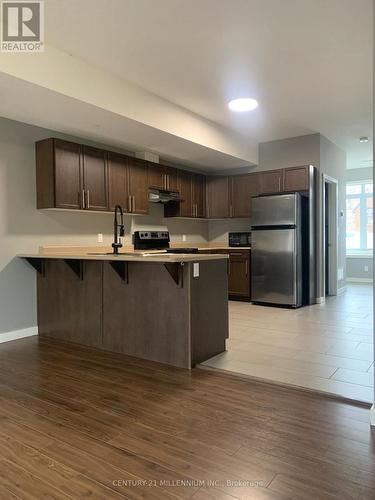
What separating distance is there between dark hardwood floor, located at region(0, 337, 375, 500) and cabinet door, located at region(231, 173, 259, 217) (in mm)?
4119

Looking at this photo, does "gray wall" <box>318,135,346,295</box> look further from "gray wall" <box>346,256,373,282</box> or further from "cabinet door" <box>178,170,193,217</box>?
"cabinet door" <box>178,170,193,217</box>

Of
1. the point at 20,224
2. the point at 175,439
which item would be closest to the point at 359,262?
the point at 20,224

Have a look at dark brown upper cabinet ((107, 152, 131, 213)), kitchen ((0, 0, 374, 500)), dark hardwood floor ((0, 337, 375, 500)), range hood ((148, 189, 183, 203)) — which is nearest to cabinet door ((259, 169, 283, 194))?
kitchen ((0, 0, 374, 500))

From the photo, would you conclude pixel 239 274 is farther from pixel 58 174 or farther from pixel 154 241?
pixel 58 174

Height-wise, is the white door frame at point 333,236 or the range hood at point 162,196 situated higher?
the range hood at point 162,196

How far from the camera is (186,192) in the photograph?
6.23 m

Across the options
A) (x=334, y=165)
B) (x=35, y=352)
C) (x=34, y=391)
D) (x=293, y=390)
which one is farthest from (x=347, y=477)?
(x=334, y=165)

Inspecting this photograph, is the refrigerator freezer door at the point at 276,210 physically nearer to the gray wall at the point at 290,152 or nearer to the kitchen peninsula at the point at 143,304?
the gray wall at the point at 290,152

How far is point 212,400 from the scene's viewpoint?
240 cm

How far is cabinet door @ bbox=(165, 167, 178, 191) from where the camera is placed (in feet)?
18.7

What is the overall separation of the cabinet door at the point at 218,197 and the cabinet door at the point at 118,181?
7.35 ft

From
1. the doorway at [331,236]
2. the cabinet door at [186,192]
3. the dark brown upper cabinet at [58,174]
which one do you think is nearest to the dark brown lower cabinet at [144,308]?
the dark brown upper cabinet at [58,174]

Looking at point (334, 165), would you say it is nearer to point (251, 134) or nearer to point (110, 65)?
point (251, 134)

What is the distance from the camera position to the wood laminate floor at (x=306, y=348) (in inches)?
106
